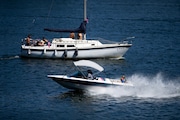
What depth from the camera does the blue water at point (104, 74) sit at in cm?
5816

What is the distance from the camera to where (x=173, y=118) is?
56.4 m

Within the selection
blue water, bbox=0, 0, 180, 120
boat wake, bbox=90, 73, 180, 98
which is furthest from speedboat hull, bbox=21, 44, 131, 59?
boat wake, bbox=90, 73, 180, 98

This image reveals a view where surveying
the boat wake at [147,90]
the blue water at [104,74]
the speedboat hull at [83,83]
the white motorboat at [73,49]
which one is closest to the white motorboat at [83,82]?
the speedboat hull at [83,83]

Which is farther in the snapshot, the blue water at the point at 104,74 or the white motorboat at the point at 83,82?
the white motorboat at the point at 83,82

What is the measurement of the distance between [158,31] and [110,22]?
17.5m

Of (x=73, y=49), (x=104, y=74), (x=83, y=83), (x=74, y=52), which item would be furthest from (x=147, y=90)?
(x=74, y=52)

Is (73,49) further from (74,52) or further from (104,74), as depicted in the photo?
(104,74)

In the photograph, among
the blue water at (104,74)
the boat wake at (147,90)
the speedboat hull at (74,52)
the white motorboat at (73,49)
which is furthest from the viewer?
the speedboat hull at (74,52)

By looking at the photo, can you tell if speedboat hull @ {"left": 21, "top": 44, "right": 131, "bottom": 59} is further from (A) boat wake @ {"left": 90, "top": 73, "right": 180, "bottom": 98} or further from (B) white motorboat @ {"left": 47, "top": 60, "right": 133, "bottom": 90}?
(B) white motorboat @ {"left": 47, "top": 60, "right": 133, "bottom": 90}

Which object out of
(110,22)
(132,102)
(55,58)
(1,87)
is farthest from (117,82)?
(110,22)

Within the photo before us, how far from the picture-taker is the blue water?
58.2 metres

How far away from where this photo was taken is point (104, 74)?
74000mm

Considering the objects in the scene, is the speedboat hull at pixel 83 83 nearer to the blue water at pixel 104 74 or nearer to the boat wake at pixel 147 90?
the boat wake at pixel 147 90

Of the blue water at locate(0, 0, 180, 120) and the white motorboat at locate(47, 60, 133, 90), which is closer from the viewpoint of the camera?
the blue water at locate(0, 0, 180, 120)
